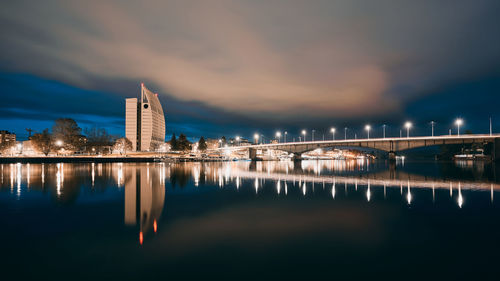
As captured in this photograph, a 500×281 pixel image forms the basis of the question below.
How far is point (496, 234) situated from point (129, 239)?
50.2ft

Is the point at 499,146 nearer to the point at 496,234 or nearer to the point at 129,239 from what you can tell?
the point at 496,234

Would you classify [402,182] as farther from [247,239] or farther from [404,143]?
[404,143]

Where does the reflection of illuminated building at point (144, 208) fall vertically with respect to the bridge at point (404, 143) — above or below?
below

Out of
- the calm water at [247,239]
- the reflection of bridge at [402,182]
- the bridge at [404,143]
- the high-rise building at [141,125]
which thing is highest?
the high-rise building at [141,125]

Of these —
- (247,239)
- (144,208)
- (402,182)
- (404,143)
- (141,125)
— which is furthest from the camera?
(141,125)

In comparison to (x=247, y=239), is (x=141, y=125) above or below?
above

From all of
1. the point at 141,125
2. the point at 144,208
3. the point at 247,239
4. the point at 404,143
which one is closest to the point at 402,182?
the point at 247,239

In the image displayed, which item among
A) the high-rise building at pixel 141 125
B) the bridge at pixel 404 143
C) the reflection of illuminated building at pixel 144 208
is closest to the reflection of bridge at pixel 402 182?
the reflection of illuminated building at pixel 144 208

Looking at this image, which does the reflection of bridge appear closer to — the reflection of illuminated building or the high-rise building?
the reflection of illuminated building

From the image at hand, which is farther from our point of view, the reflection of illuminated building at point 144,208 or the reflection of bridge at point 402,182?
the reflection of bridge at point 402,182

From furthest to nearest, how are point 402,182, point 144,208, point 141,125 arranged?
point 141,125 < point 402,182 < point 144,208

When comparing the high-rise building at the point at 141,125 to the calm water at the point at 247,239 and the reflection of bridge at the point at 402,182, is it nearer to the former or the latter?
the reflection of bridge at the point at 402,182

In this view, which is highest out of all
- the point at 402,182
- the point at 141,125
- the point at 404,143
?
the point at 141,125

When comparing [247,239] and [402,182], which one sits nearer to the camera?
Result: [247,239]
